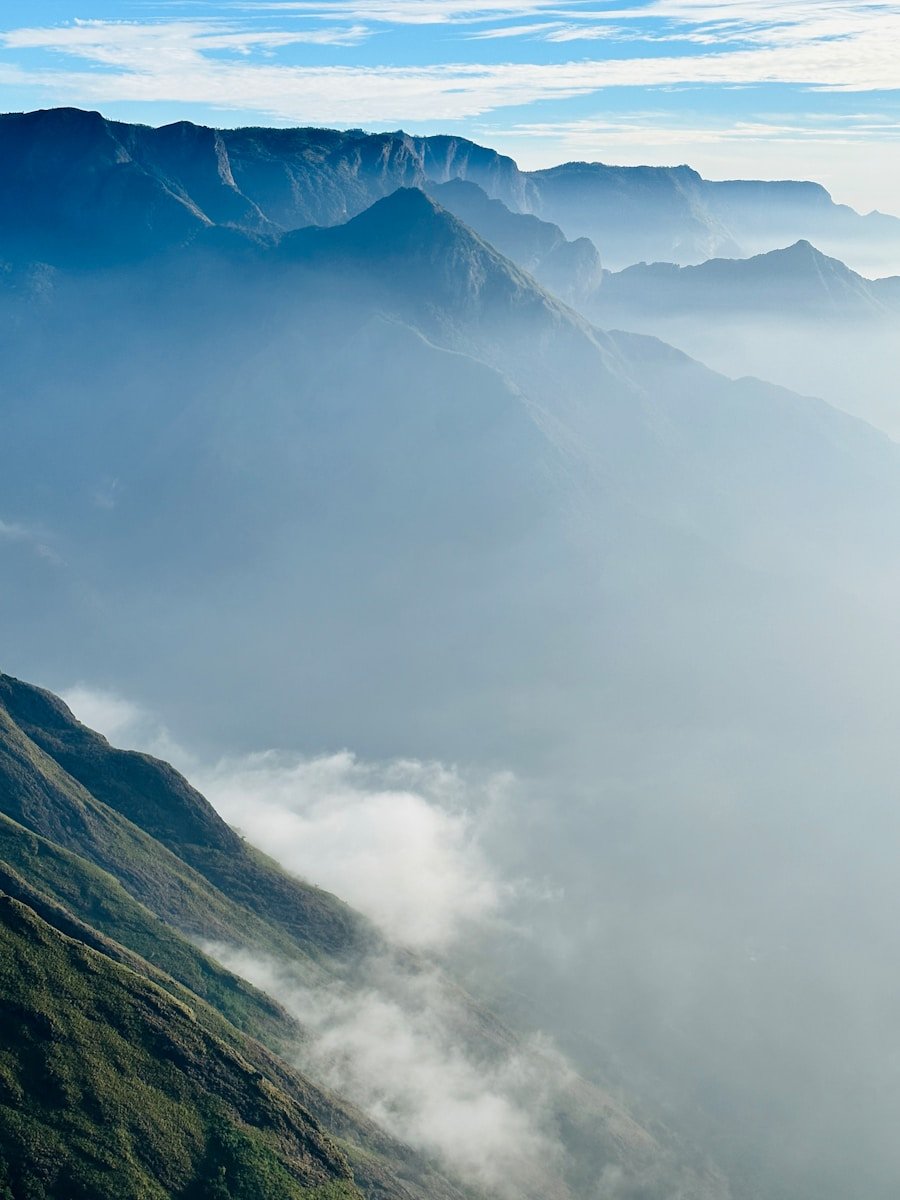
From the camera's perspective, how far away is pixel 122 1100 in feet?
324

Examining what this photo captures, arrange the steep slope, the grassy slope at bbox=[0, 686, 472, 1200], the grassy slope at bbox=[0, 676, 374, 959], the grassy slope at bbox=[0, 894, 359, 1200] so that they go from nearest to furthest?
the grassy slope at bbox=[0, 894, 359, 1200]
the steep slope
the grassy slope at bbox=[0, 686, 472, 1200]
the grassy slope at bbox=[0, 676, 374, 959]

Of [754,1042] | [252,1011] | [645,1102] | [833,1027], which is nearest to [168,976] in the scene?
[252,1011]

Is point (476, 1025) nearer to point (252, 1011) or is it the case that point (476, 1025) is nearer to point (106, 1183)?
point (252, 1011)

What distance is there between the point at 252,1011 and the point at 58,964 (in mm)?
38248

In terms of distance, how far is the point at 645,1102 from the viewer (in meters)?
168

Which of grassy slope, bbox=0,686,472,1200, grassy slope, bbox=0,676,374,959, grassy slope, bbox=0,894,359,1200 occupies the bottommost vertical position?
grassy slope, bbox=0,894,359,1200

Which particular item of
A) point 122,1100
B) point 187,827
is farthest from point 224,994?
point 122,1100

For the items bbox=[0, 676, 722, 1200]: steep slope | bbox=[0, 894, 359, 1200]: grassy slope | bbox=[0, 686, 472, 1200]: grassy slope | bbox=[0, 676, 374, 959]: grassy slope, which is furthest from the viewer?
bbox=[0, 676, 374, 959]: grassy slope

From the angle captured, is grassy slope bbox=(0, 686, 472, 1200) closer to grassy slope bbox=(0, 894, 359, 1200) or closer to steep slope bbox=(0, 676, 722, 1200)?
steep slope bbox=(0, 676, 722, 1200)

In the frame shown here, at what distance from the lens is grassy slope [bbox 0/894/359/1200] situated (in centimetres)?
9288

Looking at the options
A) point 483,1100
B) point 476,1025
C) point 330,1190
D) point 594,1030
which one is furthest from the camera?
point 594,1030

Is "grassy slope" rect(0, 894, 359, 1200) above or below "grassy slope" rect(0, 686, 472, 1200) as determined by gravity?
below

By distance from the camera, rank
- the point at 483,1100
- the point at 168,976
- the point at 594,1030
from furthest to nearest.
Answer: the point at 594,1030, the point at 483,1100, the point at 168,976

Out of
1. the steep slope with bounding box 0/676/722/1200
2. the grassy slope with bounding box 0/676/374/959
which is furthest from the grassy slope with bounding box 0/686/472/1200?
the grassy slope with bounding box 0/676/374/959
